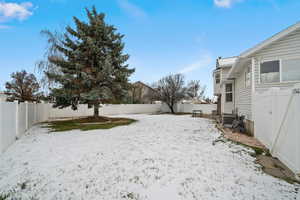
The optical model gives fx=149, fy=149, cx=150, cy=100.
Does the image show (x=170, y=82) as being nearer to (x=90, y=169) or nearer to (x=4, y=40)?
(x=4, y=40)

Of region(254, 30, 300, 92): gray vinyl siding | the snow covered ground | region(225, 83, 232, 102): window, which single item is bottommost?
the snow covered ground

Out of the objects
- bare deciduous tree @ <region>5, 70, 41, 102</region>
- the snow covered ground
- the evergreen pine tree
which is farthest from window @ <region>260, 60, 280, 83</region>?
bare deciduous tree @ <region>5, 70, 41, 102</region>

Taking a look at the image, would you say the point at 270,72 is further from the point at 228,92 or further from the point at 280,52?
the point at 228,92

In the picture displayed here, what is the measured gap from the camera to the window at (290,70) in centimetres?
558

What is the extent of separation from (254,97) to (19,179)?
25.2 ft

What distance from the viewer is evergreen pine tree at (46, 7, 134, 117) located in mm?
10102

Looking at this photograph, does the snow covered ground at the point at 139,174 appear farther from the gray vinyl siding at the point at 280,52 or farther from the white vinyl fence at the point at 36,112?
the gray vinyl siding at the point at 280,52

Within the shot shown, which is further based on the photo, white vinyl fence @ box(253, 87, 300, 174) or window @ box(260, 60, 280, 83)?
window @ box(260, 60, 280, 83)

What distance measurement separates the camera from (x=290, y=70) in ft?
18.7

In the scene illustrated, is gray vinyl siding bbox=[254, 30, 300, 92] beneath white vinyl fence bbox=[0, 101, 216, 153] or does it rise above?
above

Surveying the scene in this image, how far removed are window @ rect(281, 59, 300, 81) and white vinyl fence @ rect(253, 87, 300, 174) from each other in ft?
6.06

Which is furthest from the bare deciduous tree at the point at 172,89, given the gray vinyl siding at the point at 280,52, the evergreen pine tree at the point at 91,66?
the gray vinyl siding at the point at 280,52

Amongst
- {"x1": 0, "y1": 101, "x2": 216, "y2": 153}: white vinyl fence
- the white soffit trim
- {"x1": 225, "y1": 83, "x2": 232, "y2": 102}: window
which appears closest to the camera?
{"x1": 0, "y1": 101, "x2": 216, "y2": 153}: white vinyl fence

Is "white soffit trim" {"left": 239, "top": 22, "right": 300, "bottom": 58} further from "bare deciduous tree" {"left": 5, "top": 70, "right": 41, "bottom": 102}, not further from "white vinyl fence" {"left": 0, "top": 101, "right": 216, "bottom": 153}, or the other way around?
"bare deciduous tree" {"left": 5, "top": 70, "right": 41, "bottom": 102}
